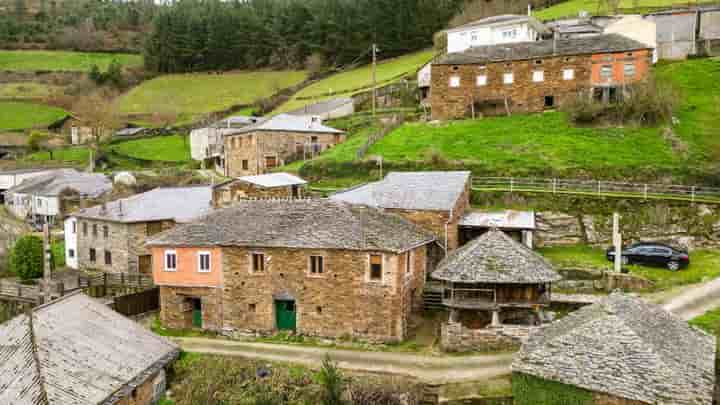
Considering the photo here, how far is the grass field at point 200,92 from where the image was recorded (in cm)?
9525

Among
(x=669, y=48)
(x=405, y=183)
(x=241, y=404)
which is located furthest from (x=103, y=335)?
(x=669, y=48)

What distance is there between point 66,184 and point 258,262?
3511 centimetres

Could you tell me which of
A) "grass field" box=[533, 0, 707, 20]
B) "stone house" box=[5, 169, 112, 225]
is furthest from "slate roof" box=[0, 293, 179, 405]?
"grass field" box=[533, 0, 707, 20]

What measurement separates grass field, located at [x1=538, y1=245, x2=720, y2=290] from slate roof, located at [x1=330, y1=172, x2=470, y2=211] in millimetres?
6882

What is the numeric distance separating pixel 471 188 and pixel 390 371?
19653 millimetres

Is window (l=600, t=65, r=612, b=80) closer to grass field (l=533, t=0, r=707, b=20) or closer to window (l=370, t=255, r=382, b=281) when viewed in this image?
grass field (l=533, t=0, r=707, b=20)

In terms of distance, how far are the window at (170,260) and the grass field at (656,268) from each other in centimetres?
2044

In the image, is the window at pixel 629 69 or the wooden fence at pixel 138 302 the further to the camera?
the window at pixel 629 69

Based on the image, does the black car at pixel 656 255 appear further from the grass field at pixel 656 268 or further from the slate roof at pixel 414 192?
the slate roof at pixel 414 192

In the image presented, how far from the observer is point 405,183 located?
111 ft

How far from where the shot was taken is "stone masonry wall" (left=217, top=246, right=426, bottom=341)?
85.5 feet

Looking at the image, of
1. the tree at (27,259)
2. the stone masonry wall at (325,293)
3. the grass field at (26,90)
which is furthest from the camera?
the grass field at (26,90)

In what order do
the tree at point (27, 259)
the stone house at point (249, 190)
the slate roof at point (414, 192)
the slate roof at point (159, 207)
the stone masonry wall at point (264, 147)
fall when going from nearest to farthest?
the slate roof at point (414, 192), the stone house at point (249, 190), the slate roof at point (159, 207), the tree at point (27, 259), the stone masonry wall at point (264, 147)

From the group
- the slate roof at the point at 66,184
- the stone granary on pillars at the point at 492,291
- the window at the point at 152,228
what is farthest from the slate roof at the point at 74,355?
the slate roof at the point at 66,184
